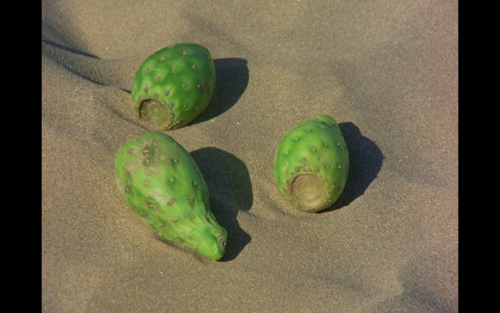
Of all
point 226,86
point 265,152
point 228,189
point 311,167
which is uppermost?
point 311,167

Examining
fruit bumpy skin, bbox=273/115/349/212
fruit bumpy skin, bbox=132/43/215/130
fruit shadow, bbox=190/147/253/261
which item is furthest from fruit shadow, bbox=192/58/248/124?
fruit bumpy skin, bbox=273/115/349/212

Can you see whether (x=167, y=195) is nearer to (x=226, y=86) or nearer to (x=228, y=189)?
(x=228, y=189)

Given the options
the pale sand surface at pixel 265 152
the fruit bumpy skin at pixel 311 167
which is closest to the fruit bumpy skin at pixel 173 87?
the pale sand surface at pixel 265 152

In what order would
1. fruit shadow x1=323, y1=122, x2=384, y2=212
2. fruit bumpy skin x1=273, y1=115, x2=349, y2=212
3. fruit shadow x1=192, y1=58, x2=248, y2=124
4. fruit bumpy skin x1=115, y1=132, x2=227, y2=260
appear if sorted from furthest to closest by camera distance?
fruit shadow x1=192, y1=58, x2=248, y2=124, fruit shadow x1=323, y1=122, x2=384, y2=212, fruit bumpy skin x1=273, y1=115, x2=349, y2=212, fruit bumpy skin x1=115, y1=132, x2=227, y2=260

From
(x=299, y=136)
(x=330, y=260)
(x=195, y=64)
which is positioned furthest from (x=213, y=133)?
(x=330, y=260)

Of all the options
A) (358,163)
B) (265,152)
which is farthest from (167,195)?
(358,163)

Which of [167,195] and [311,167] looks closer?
[167,195]

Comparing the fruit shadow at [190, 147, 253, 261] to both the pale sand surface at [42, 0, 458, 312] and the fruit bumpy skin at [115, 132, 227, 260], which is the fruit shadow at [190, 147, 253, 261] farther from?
the fruit bumpy skin at [115, 132, 227, 260]
